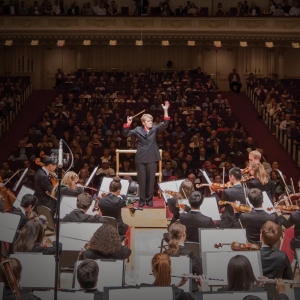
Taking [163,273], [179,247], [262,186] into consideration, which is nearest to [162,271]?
[163,273]

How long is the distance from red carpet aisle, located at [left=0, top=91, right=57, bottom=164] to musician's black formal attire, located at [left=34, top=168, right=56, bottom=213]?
6119mm

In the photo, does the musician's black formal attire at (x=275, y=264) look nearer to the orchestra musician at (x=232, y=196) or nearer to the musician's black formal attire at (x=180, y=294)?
the musician's black formal attire at (x=180, y=294)

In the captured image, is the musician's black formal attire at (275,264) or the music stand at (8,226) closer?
the musician's black formal attire at (275,264)

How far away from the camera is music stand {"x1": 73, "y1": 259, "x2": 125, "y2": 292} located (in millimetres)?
5562

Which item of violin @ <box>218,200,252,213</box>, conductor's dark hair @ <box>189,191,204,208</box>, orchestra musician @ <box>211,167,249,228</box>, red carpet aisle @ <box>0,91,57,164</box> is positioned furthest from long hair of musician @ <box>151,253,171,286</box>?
red carpet aisle @ <box>0,91,57,164</box>

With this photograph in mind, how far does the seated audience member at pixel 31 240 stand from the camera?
6164 mm

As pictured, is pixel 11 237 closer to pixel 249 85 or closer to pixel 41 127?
pixel 41 127

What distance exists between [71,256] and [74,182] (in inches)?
73.7

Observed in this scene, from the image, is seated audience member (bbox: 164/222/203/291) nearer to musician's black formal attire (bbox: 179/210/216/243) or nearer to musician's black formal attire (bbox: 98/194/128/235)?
musician's black formal attire (bbox: 179/210/216/243)

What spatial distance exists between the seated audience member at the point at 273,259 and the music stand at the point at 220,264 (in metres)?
0.20

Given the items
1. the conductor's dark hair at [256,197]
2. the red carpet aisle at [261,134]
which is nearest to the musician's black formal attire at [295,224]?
the conductor's dark hair at [256,197]

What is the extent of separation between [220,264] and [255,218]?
4.40 feet

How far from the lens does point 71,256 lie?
672 centimetres

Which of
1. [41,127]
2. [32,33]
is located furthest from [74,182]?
[32,33]
